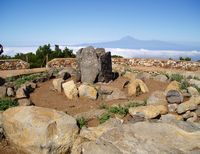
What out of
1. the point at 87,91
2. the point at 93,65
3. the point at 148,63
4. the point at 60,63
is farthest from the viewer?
the point at 148,63

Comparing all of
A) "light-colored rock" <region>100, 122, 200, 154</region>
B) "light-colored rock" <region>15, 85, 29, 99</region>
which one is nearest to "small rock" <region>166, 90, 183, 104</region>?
"light-colored rock" <region>100, 122, 200, 154</region>

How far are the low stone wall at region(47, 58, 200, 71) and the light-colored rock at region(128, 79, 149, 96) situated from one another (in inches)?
345

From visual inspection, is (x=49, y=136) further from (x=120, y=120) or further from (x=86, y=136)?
(x=120, y=120)

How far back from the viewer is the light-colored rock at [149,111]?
27.0 ft

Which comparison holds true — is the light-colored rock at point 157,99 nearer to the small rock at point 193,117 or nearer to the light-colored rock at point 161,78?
the small rock at point 193,117

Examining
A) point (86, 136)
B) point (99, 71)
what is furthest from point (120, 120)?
point (99, 71)

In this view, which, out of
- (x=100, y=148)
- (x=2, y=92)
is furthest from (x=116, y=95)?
(x=100, y=148)

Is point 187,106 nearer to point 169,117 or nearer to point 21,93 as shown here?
point 169,117

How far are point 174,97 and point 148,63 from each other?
11.5 metres

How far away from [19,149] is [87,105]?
11.8 ft

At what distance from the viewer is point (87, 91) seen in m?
10.6

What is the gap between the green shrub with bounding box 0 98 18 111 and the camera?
902 cm

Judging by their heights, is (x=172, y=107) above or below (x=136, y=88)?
below

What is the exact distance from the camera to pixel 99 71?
466 inches
